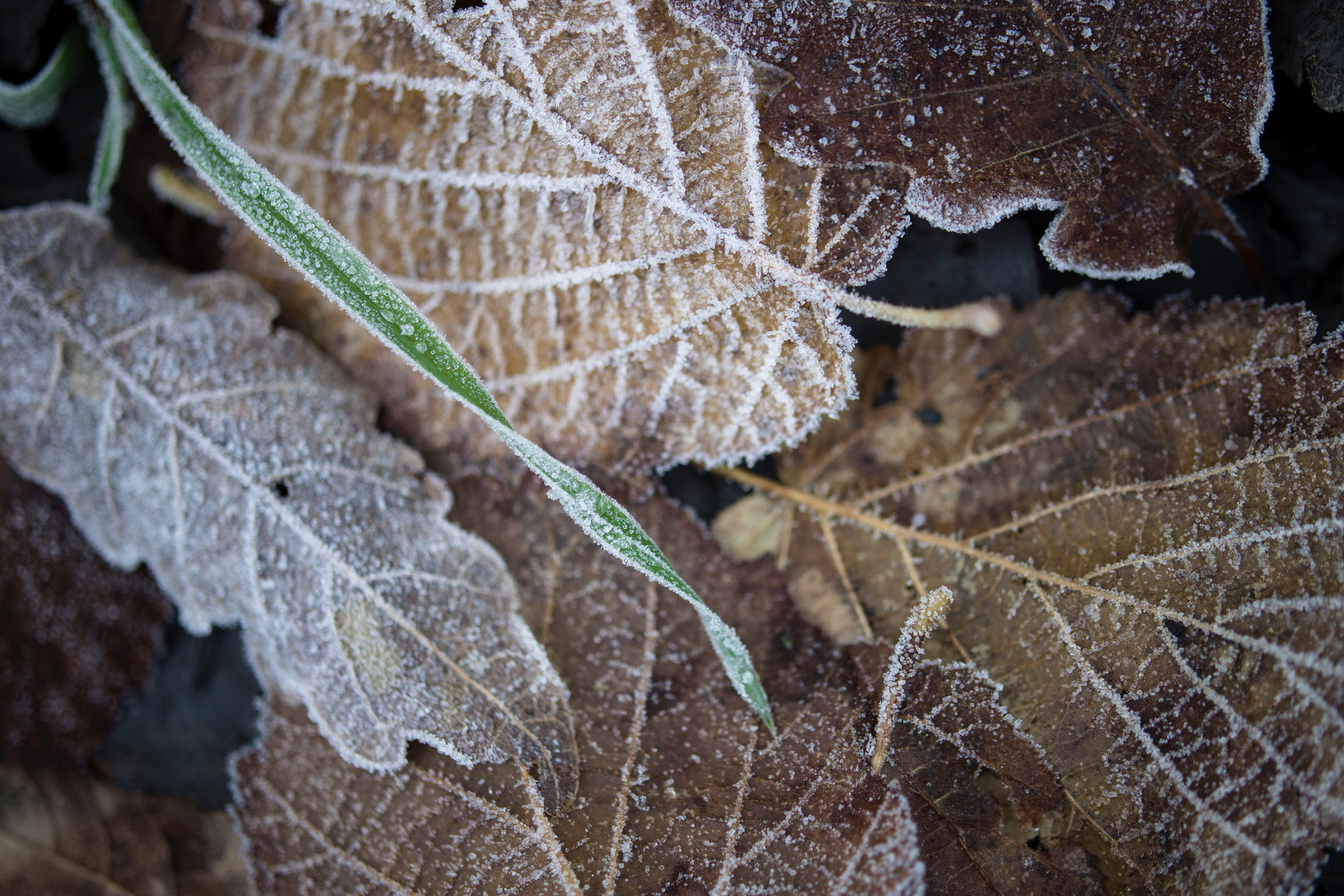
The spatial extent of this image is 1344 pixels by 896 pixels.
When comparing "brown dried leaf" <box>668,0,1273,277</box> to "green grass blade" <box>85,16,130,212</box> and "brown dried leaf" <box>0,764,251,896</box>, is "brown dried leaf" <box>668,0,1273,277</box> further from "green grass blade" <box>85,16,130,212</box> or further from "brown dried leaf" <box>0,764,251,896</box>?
"brown dried leaf" <box>0,764,251,896</box>

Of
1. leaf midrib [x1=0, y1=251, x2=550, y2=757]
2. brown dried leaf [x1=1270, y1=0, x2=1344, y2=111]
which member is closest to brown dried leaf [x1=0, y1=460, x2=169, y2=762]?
leaf midrib [x1=0, y1=251, x2=550, y2=757]

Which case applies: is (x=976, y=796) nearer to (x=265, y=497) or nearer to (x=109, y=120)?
(x=265, y=497)

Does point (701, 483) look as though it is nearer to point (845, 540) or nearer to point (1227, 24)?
point (845, 540)

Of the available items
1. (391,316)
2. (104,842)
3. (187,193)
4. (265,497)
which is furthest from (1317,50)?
(104,842)

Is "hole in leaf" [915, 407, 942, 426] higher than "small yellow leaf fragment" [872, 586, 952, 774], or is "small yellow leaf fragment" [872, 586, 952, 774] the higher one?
"hole in leaf" [915, 407, 942, 426]

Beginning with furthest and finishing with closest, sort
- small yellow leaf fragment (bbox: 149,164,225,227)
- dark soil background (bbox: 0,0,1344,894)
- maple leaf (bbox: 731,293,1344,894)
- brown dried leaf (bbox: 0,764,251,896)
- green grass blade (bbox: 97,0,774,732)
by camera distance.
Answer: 1. brown dried leaf (bbox: 0,764,251,896)
2. small yellow leaf fragment (bbox: 149,164,225,227)
3. dark soil background (bbox: 0,0,1344,894)
4. green grass blade (bbox: 97,0,774,732)
5. maple leaf (bbox: 731,293,1344,894)

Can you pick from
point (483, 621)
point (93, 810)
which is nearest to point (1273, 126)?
point (483, 621)

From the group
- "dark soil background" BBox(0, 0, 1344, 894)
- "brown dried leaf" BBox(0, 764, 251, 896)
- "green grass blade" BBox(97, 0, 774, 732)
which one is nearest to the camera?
"green grass blade" BBox(97, 0, 774, 732)

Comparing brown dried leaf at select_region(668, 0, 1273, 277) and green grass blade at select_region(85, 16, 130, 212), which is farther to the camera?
green grass blade at select_region(85, 16, 130, 212)
